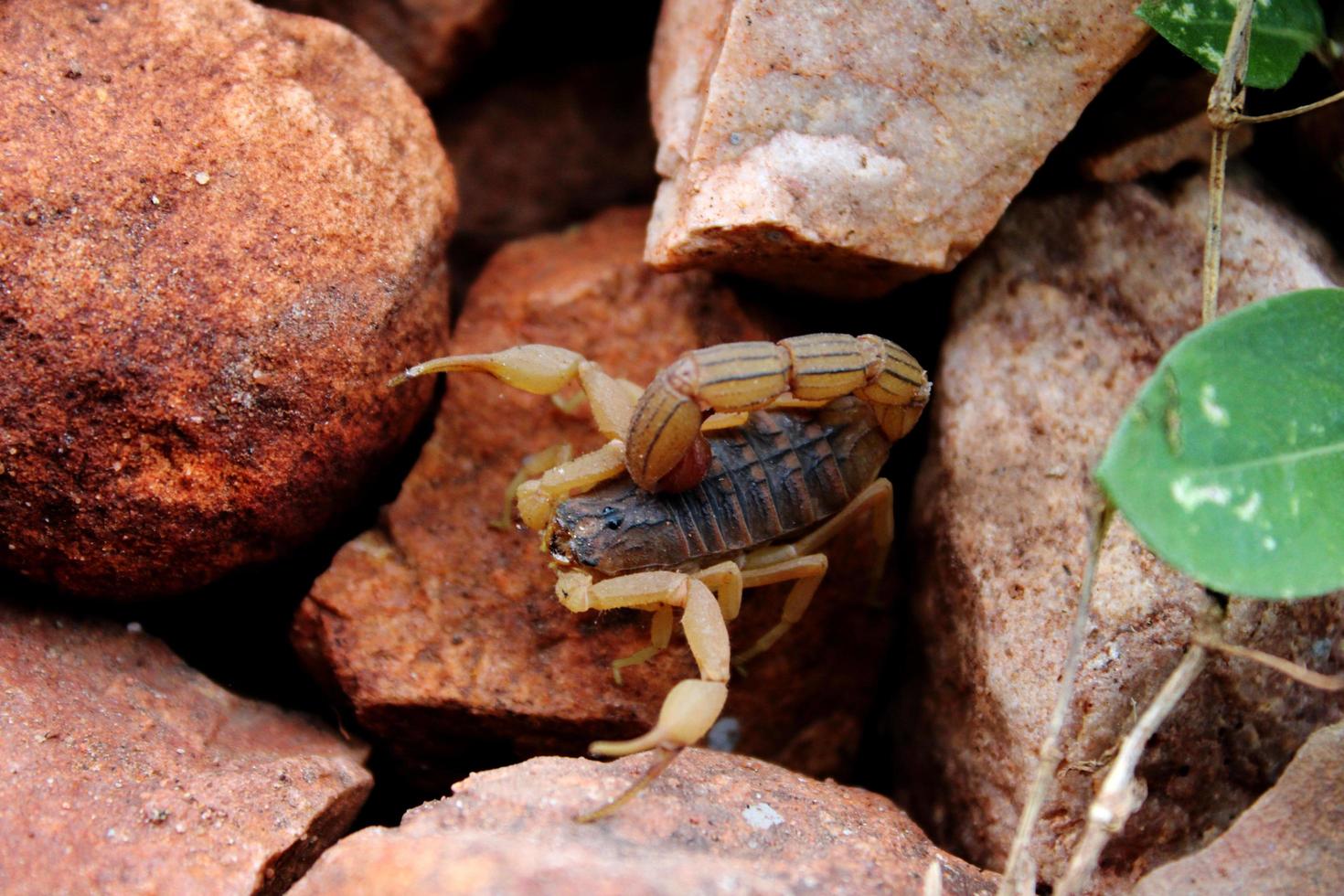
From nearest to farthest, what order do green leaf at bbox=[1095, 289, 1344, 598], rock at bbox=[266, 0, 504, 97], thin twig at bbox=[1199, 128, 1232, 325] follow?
1. green leaf at bbox=[1095, 289, 1344, 598]
2. thin twig at bbox=[1199, 128, 1232, 325]
3. rock at bbox=[266, 0, 504, 97]

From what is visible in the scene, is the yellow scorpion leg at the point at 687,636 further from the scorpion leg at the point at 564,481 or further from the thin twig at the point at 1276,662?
the thin twig at the point at 1276,662

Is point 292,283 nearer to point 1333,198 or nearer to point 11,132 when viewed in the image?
point 11,132

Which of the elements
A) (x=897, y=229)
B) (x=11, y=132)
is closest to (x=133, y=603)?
(x=11, y=132)

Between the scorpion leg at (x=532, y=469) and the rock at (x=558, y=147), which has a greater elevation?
the rock at (x=558, y=147)

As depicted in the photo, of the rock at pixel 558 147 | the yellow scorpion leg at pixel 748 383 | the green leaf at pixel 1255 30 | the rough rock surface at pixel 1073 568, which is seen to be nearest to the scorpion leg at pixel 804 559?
the rough rock surface at pixel 1073 568

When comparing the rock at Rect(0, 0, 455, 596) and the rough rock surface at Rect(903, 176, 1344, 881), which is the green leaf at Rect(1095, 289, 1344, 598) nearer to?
the rough rock surface at Rect(903, 176, 1344, 881)

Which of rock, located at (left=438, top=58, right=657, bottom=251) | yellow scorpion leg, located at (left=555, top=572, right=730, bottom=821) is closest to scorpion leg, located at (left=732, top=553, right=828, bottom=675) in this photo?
yellow scorpion leg, located at (left=555, top=572, right=730, bottom=821)
